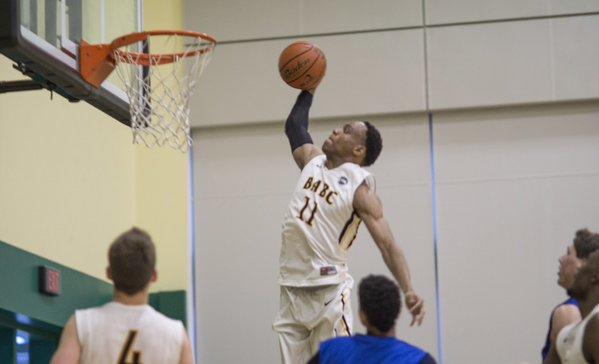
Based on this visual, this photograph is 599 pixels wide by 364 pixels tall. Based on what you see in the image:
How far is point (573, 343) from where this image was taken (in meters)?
5.01

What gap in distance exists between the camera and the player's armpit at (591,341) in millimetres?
4766

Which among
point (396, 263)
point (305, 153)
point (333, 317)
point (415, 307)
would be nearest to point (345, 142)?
point (305, 153)

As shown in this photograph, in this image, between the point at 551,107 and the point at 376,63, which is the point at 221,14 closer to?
the point at 376,63

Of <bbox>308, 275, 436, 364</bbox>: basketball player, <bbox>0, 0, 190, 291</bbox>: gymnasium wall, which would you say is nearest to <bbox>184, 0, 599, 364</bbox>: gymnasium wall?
<bbox>0, 0, 190, 291</bbox>: gymnasium wall

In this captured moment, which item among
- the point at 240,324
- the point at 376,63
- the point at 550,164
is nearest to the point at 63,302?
the point at 240,324

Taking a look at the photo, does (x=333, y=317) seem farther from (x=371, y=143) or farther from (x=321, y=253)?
(x=371, y=143)

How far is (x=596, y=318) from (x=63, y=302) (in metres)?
5.88

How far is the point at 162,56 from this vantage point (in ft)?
25.4

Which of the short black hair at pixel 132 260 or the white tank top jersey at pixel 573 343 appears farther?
the white tank top jersey at pixel 573 343

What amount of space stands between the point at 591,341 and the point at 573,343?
8.6 inches

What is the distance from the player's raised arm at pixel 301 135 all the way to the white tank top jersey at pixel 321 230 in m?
0.49

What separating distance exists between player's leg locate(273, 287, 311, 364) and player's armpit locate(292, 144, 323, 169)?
0.91 metres

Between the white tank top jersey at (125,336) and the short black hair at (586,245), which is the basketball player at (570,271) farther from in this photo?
the white tank top jersey at (125,336)

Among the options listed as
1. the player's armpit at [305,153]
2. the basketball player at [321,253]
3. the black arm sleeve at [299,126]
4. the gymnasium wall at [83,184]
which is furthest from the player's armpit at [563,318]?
the gymnasium wall at [83,184]
